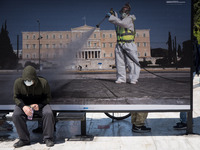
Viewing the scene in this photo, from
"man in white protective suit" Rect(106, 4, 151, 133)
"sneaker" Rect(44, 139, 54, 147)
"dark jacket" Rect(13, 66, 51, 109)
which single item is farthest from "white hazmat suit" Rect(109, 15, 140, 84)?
"sneaker" Rect(44, 139, 54, 147)

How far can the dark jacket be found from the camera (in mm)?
5191

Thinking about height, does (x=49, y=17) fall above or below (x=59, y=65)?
above

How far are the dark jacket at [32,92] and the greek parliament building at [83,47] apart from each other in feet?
1.52

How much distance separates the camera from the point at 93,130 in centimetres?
628

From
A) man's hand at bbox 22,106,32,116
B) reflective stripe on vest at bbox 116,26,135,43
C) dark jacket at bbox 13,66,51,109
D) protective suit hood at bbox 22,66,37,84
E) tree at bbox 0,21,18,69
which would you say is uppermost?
reflective stripe on vest at bbox 116,26,135,43

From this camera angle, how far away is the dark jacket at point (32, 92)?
5.19m

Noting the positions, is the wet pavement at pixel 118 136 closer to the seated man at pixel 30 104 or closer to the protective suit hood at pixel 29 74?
the seated man at pixel 30 104

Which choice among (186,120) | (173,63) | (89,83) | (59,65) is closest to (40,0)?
(59,65)

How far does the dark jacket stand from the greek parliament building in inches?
18.2

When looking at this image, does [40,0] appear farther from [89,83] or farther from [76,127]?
[76,127]

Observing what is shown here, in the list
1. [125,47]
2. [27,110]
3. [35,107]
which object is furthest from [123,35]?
[27,110]

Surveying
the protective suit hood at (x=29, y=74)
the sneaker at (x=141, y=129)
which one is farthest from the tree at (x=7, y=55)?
the sneaker at (x=141, y=129)

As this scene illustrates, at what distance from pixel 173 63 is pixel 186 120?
1.55m

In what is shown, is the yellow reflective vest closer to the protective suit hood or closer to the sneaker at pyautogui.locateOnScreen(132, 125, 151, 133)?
the protective suit hood
